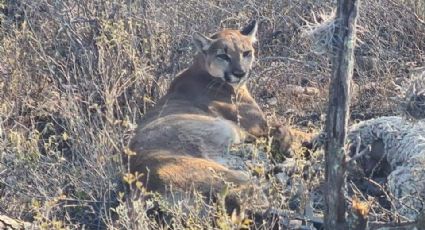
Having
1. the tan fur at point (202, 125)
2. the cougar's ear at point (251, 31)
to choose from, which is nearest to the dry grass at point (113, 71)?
the tan fur at point (202, 125)

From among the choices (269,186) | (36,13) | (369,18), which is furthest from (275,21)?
(269,186)

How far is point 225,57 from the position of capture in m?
7.19

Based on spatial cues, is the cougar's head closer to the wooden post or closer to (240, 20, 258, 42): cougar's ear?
(240, 20, 258, 42): cougar's ear

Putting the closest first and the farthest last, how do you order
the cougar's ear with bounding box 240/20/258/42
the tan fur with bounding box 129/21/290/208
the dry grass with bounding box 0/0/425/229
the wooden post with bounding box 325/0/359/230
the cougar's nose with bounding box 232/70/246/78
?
the wooden post with bounding box 325/0/359/230 → the tan fur with bounding box 129/21/290/208 → the dry grass with bounding box 0/0/425/229 → the cougar's nose with bounding box 232/70/246/78 → the cougar's ear with bounding box 240/20/258/42

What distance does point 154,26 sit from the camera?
25.7 feet

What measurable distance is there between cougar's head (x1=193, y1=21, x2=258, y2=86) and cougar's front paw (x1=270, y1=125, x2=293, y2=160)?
0.73 m

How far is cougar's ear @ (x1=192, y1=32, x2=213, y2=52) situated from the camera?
720 cm

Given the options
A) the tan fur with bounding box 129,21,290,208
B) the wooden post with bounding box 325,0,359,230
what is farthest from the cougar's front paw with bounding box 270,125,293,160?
the wooden post with bounding box 325,0,359,230

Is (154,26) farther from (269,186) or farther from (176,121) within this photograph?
(269,186)

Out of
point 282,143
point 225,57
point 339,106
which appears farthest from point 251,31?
point 339,106

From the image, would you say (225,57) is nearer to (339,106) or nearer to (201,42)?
(201,42)

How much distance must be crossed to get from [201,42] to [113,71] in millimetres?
855

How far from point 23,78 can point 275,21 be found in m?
2.62

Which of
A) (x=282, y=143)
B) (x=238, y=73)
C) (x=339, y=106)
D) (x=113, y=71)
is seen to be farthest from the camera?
(x=238, y=73)
